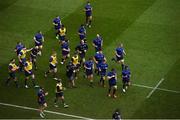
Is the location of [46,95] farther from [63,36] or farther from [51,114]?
[63,36]

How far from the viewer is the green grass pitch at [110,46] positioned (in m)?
32.3

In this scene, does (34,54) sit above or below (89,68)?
above

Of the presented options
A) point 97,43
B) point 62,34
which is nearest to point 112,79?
point 97,43

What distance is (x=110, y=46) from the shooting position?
39.7 m

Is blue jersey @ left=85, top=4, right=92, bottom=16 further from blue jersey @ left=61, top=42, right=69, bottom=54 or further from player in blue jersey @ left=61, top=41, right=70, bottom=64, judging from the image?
blue jersey @ left=61, top=42, right=69, bottom=54

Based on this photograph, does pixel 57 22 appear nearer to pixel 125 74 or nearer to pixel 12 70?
pixel 12 70

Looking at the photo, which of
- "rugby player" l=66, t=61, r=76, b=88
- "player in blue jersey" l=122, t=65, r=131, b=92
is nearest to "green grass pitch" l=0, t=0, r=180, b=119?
"rugby player" l=66, t=61, r=76, b=88

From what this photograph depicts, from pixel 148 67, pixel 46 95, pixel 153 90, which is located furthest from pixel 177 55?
pixel 46 95

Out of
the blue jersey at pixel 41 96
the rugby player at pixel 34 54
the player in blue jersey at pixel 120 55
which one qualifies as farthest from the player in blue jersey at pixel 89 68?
the blue jersey at pixel 41 96

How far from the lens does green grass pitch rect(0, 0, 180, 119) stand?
32.3 meters

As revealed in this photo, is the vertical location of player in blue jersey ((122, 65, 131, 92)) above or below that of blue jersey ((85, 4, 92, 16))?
below

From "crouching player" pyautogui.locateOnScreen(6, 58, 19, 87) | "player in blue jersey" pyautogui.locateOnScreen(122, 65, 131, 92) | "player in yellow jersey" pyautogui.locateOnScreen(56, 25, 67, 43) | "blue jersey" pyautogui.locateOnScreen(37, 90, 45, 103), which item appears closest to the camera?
"blue jersey" pyautogui.locateOnScreen(37, 90, 45, 103)

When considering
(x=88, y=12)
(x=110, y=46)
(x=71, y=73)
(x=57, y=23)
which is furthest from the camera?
(x=88, y=12)

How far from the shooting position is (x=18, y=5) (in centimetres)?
4697
